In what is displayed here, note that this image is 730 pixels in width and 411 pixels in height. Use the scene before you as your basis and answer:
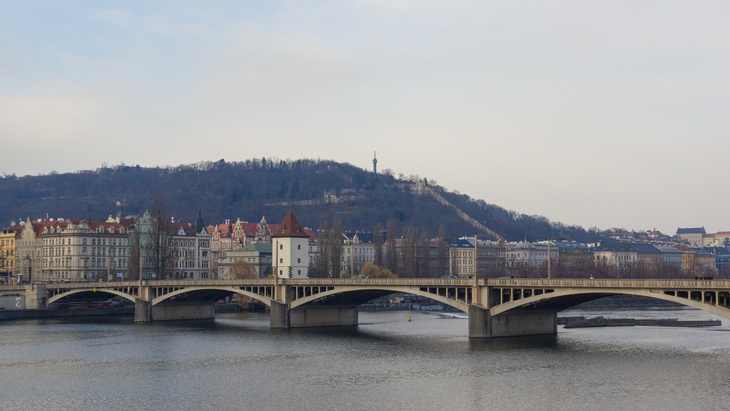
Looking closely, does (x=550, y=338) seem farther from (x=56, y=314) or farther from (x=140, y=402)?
(x=56, y=314)

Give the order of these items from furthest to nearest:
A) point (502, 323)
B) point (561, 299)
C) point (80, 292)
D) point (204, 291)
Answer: point (80, 292) → point (204, 291) → point (502, 323) → point (561, 299)

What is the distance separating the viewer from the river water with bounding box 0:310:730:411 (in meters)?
51.4

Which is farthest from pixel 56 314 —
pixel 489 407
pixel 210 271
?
pixel 489 407

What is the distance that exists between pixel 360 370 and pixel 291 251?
51592mm

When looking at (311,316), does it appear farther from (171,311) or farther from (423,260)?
(423,260)

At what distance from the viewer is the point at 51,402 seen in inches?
2041

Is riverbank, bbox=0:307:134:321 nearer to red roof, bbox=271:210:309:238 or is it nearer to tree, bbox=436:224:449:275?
red roof, bbox=271:210:309:238

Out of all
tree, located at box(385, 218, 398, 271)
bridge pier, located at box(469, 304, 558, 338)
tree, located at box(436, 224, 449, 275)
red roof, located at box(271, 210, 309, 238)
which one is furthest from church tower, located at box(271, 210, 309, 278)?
tree, located at box(436, 224, 449, 275)

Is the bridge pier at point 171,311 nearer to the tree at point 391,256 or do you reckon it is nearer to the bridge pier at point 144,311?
the bridge pier at point 144,311

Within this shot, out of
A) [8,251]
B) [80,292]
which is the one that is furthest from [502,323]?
[8,251]

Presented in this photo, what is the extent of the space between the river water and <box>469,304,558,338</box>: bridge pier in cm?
154

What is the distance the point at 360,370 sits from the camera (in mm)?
63625

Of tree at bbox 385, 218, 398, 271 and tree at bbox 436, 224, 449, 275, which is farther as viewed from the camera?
tree at bbox 436, 224, 449, 275

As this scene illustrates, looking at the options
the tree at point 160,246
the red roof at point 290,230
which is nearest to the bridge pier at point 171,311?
the red roof at point 290,230
